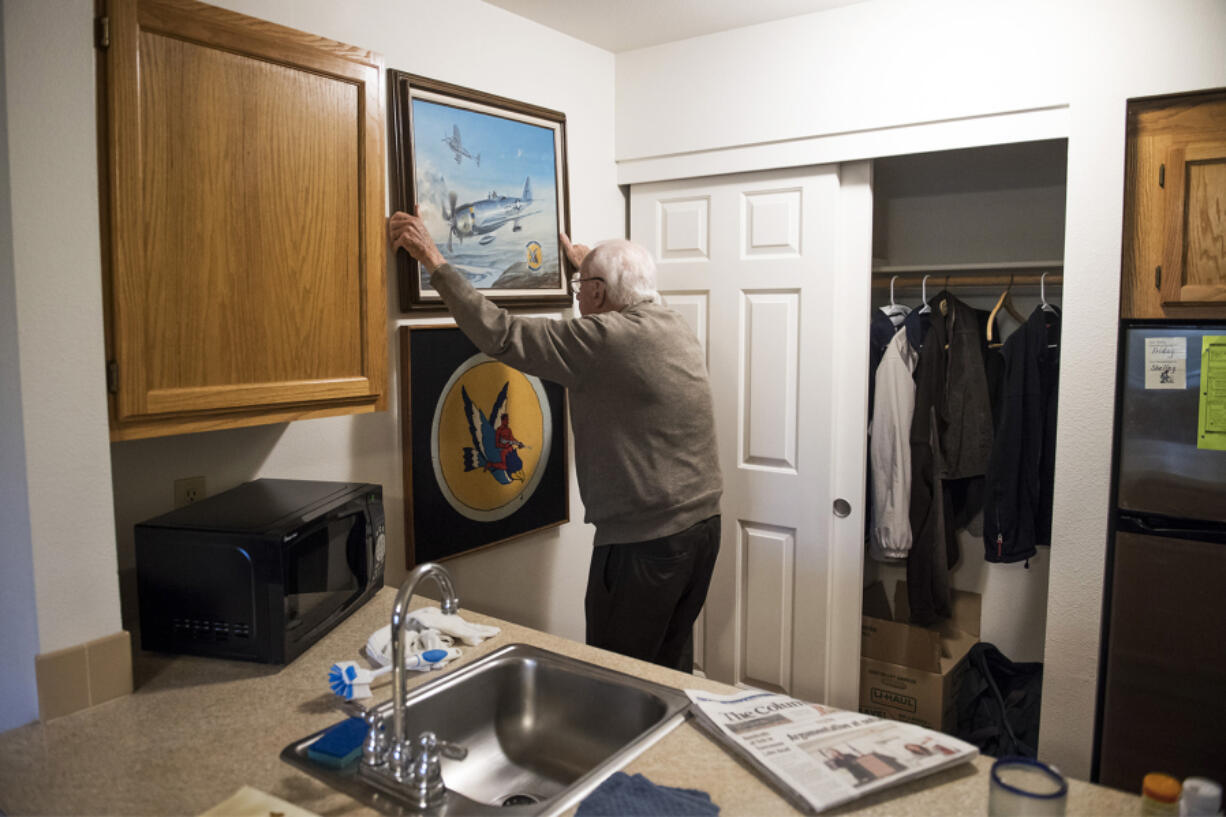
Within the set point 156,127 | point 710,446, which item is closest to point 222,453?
point 156,127

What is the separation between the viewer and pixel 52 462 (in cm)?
132

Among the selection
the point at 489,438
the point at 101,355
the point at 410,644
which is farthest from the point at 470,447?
the point at 101,355

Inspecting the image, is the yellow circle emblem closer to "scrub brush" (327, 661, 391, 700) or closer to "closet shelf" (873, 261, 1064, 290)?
"closet shelf" (873, 261, 1064, 290)

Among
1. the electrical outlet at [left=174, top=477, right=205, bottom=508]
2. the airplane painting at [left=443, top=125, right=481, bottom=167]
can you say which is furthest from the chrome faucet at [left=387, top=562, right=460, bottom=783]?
the airplane painting at [left=443, top=125, right=481, bottom=167]

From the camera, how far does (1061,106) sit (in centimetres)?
227

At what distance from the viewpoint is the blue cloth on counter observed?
1093 mm

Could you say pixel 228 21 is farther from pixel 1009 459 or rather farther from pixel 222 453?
pixel 1009 459

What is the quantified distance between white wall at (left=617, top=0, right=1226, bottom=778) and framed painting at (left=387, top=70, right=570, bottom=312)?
2.54 feet

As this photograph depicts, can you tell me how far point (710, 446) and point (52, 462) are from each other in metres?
1.59

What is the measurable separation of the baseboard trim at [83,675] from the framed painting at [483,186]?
1.16 meters

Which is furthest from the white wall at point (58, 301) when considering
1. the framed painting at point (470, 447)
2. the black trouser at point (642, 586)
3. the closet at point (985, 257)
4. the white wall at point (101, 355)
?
the closet at point (985, 257)

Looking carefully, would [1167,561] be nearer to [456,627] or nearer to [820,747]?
[820,747]

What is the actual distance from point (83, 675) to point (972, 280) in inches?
112

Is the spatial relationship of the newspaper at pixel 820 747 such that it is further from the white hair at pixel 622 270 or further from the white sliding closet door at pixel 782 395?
the white sliding closet door at pixel 782 395
